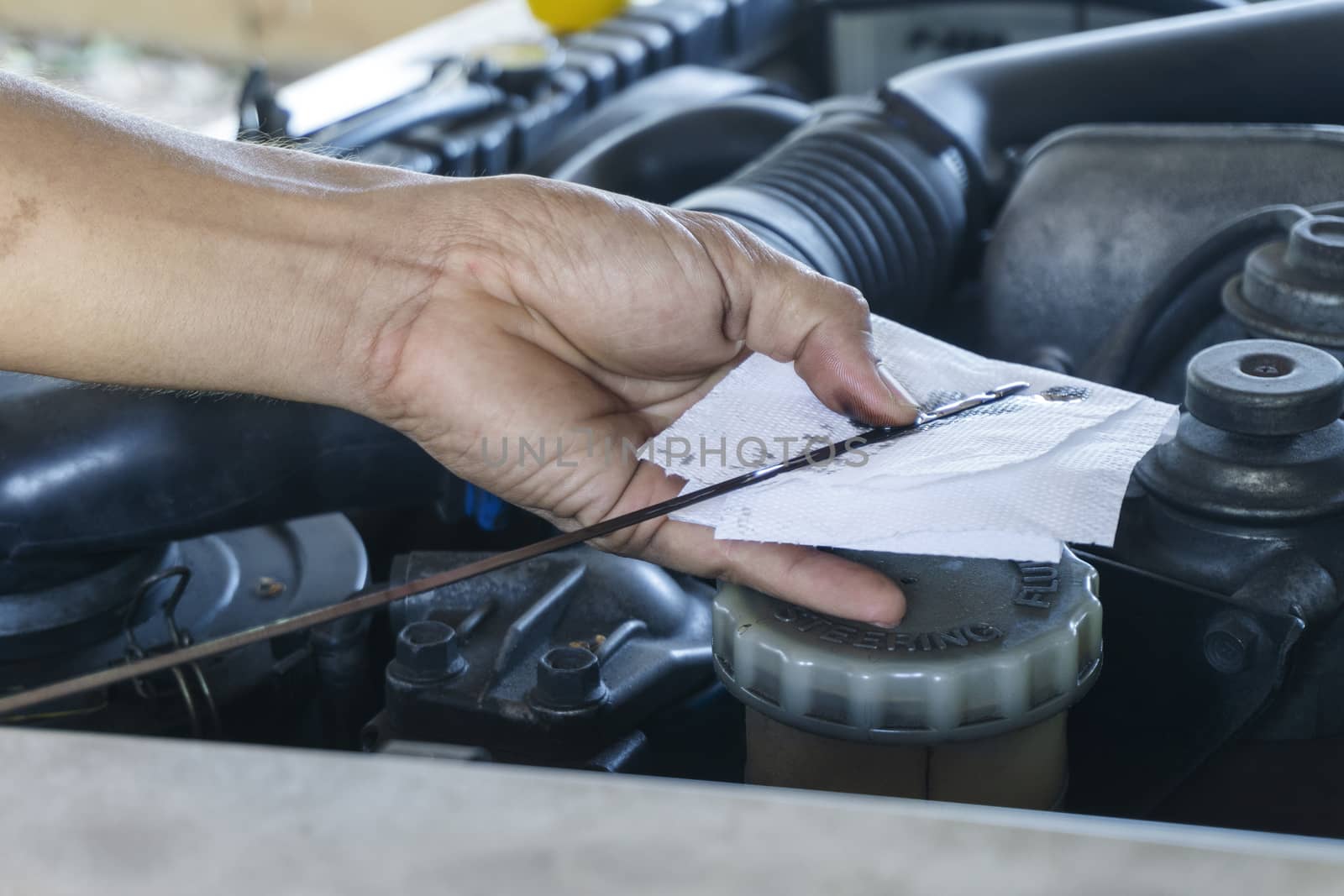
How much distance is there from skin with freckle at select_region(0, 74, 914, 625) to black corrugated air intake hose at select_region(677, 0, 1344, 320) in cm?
27

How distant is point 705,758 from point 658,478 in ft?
0.59

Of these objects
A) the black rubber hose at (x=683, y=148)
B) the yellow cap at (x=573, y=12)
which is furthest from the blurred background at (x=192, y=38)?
the black rubber hose at (x=683, y=148)

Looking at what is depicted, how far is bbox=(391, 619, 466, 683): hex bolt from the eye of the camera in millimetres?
727

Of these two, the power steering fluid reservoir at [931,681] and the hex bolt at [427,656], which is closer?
the power steering fluid reservoir at [931,681]

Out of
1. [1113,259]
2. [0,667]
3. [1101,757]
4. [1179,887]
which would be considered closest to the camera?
[1179,887]

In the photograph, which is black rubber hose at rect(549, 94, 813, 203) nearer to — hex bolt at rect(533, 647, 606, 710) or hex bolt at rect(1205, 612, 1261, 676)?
hex bolt at rect(533, 647, 606, 710)

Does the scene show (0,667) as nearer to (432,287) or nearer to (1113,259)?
(432,287)

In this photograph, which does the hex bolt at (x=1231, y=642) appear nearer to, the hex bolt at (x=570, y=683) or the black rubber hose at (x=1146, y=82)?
the hex bolt at (x=570, y=683)

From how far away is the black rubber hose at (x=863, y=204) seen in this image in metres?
1.09

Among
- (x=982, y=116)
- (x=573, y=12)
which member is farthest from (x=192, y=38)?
(x=982, y=116)

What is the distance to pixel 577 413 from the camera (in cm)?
85

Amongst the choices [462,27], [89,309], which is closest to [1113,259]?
[89,309]

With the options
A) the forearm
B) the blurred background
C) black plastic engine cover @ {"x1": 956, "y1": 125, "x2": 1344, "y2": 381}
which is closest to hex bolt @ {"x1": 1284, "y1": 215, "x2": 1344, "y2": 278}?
black plastic engine cover @ {"x1": 956, "y1": 125, "x2": 1344, "y2": 381}

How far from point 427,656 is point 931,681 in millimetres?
289
